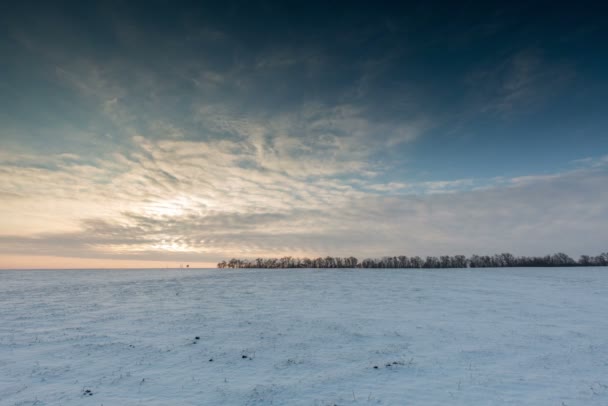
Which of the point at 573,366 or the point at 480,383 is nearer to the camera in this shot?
the point at 480,383

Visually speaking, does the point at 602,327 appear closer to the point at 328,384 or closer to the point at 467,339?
the point at 467,339

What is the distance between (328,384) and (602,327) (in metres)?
18.3

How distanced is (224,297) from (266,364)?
68.9ft

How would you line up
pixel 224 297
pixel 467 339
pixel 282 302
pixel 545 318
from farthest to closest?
pixel 224 297, pixel 282 302, pixel 545 318, pixel 467 339

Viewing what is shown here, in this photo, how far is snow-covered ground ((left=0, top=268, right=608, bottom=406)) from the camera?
420 inches

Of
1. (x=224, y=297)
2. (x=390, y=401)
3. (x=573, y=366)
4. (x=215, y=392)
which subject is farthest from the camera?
(x=224, y=297)

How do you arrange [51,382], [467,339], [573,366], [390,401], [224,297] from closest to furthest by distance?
[390,401]
[51,382]
[573,366]
[467,339]
[224,297]

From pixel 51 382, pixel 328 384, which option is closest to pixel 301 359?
pixel 328 384

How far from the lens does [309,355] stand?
14789mm

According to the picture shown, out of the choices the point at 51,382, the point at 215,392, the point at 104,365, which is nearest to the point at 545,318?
the point at 215,392

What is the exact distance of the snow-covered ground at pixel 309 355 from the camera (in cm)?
1068

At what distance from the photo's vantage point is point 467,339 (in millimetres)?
16812

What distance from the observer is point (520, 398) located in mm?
10125

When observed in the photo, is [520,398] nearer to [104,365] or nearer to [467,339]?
[467,339]
